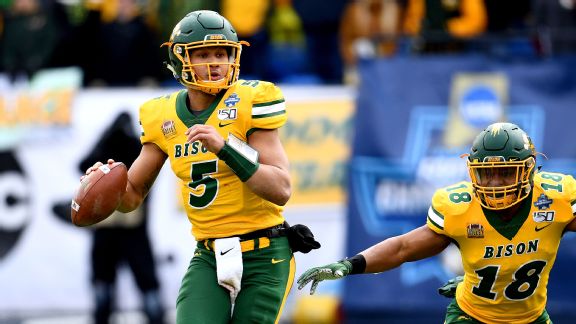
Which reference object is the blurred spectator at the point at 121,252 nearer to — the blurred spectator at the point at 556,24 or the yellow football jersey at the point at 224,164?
the blurred spectator at the point at 556,24

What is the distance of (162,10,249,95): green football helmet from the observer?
6.08 meters

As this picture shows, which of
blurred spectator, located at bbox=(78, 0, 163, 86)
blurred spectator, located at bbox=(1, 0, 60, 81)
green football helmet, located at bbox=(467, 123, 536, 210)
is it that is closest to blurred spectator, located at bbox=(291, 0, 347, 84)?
blurred spectator, located at bbox=(78, 0, 163, 86)

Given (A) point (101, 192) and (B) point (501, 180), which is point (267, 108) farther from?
(B) point (501, 180)

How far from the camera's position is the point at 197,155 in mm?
6113

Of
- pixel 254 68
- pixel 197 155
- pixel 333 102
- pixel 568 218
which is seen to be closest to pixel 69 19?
pixel 254 68

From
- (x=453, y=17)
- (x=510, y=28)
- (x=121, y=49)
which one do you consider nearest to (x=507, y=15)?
(x=510, y=28)

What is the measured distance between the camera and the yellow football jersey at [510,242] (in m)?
6.11

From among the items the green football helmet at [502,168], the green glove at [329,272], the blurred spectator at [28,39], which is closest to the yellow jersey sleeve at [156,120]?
the green glove at [329,272]

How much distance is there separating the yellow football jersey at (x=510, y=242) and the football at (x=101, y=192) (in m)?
1.51

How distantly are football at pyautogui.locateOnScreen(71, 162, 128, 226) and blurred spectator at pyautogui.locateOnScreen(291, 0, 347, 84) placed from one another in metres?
5.82

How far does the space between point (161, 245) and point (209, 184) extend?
5186 millimetres

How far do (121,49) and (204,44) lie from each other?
579 cm

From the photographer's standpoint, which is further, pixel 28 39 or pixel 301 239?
pixel 28 39

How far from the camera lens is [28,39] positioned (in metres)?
11.7
